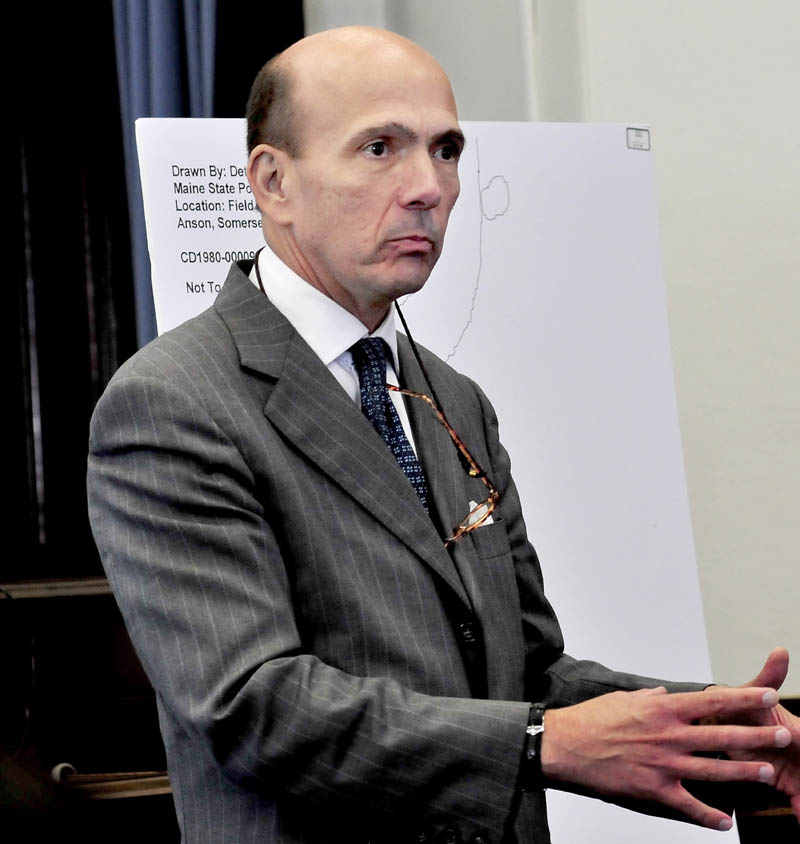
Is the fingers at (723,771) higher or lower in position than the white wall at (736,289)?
lower

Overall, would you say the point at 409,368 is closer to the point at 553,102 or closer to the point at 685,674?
the point at 685,674

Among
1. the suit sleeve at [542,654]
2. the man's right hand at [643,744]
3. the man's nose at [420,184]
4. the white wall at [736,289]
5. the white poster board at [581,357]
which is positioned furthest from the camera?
the white wall at [736,289]

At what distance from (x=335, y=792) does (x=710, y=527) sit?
2140 mm

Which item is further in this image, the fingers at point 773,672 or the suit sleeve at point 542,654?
the suit sleeve at point 542,654

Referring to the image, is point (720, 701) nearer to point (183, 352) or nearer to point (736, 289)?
point (183, 352)

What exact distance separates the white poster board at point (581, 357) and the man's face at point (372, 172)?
2.79ft

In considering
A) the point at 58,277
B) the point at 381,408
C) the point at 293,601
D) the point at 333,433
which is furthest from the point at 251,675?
the point at 58,277

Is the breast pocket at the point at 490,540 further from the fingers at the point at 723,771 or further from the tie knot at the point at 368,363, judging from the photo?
the fingers at the point at 723,771

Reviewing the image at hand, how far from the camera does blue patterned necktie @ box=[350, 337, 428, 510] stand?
1.58m

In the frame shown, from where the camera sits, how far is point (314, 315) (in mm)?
1592

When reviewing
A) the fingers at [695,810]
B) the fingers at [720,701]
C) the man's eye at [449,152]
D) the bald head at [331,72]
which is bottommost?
the fingers at [695,810]

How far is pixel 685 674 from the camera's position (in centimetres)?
254

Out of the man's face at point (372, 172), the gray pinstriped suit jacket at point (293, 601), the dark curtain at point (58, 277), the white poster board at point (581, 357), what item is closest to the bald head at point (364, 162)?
the man's face at point (372, 172)

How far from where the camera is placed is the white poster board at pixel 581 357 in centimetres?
253
